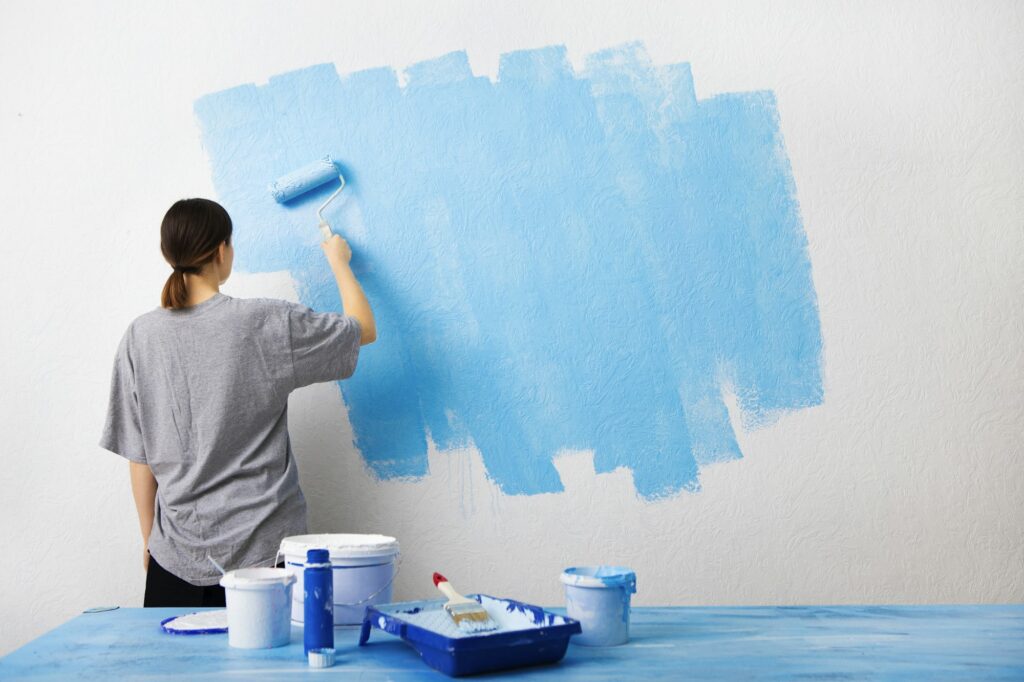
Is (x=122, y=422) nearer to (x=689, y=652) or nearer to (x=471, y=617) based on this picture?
(x=471, y=617)

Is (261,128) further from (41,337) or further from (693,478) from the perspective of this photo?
(693,478)

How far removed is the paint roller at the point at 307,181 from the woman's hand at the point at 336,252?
3cm

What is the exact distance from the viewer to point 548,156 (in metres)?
1.95

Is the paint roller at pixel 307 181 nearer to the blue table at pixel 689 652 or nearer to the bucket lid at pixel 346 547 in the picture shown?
the bucket lid at pixel 346 547

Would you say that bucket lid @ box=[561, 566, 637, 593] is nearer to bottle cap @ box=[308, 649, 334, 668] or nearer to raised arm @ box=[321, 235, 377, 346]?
bottle cap @ box=[308, 649, 334, 668]

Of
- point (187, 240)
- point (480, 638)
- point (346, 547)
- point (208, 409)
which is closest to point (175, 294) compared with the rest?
point (187, 240)

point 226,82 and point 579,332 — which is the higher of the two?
point 226,82

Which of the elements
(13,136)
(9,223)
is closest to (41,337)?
(9,223)

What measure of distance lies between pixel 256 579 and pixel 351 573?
14cm

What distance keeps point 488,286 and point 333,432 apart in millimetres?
465

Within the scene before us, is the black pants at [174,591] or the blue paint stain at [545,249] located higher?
the blue paint stain at [545,249]

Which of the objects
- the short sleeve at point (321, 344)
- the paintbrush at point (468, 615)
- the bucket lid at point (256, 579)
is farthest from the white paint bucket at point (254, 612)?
the short sleeve at point (321, 344)

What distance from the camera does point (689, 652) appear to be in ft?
3.57

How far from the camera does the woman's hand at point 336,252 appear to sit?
186 centimetres
